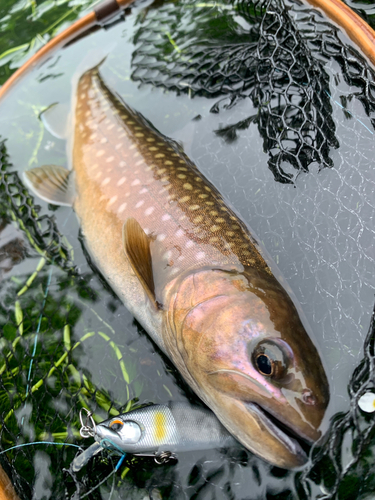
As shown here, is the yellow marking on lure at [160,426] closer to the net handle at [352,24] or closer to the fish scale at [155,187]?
the fish scale at [155,187]

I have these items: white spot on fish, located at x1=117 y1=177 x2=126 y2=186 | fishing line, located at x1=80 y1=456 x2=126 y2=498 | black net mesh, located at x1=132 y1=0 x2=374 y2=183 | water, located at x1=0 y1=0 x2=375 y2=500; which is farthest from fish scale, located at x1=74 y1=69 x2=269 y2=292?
fishing line, located at x1=80 y1=456 x2=126 y2=498

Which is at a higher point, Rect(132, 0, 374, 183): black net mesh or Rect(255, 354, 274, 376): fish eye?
Rect(132, 0, 374, 183): black net mesh

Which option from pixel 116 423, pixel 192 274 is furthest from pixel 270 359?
pixel 116 423

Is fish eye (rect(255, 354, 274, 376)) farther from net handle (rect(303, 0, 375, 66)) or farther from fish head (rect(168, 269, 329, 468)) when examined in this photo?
net handle (rect(303, 0, 375, 66))

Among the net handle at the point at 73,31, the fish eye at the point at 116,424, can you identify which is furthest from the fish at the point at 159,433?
the net handle at the point at 73,31

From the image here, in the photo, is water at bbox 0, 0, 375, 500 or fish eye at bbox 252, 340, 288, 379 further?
water at bbox 0, 0, 375, 500

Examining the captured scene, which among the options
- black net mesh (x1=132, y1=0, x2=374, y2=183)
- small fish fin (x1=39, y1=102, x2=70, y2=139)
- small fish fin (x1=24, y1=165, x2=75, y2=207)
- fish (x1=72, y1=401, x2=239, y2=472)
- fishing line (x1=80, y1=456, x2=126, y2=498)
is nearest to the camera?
fish (x1=72, y1=401, x2=239, y2=472)

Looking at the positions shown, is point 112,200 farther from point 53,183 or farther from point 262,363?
point 262,363

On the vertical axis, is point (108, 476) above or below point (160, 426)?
below
